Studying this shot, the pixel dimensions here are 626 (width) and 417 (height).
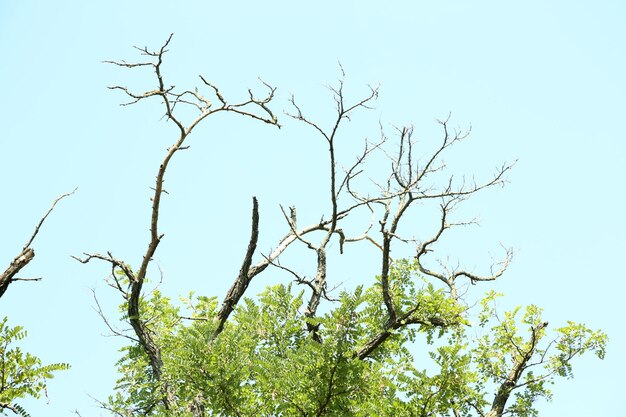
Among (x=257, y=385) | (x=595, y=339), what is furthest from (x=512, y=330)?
(x=257, y=385)

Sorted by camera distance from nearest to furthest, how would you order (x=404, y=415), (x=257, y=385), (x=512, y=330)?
(x=404, y=415), (x=257, y=385), (x=512, y=330)

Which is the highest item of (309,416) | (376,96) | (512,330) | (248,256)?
(376,96)

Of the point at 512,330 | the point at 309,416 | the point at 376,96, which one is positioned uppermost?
the point at 376,96

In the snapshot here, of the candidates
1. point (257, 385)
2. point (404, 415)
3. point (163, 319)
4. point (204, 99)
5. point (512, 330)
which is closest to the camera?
point (404, 415)

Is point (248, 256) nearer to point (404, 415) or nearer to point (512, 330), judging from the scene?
point (404, 415)

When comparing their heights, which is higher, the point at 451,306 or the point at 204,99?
the point at 204,99

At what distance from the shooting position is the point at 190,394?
1088cm

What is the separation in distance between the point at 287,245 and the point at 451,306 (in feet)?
11.7

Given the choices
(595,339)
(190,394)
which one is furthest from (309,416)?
(595,339)

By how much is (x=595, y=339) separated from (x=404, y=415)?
6200 mm

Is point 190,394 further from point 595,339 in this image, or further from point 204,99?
point 595,339

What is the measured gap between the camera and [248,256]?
13.0 metres

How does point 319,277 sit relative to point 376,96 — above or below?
below

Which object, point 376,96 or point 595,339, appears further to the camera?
point 595,339
